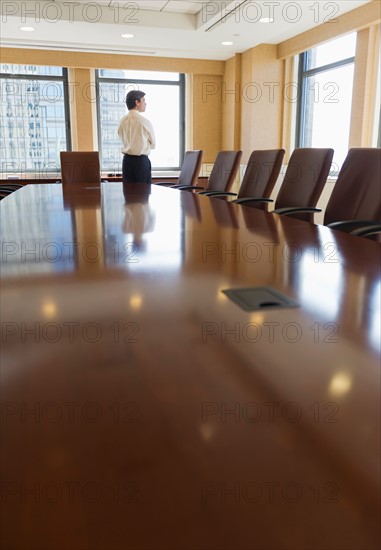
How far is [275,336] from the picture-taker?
500mm

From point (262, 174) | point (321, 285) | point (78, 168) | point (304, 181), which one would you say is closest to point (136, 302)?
point (321, 285)

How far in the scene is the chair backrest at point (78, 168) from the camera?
472 centimetres

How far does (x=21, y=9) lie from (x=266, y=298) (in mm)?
5376

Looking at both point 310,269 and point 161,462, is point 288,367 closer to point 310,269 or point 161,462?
point 161,462

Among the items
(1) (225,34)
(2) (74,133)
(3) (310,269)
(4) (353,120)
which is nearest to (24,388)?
(3) (310,269)

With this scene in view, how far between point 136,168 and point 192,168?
1.83 feet

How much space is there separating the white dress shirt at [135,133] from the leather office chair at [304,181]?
214cm

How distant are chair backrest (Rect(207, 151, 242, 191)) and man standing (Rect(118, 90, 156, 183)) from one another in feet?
2.83

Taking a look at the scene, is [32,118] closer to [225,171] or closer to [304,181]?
[225,171]

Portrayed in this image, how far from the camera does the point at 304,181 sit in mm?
2582

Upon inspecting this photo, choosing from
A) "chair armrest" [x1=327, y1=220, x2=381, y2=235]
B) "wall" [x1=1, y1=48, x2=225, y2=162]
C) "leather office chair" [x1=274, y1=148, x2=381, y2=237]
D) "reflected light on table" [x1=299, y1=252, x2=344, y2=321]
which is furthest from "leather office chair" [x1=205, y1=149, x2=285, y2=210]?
"wall" [x1=1, y1=48, x2=225, y2=162]

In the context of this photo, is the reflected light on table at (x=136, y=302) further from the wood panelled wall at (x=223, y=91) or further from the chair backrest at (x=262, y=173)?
the wood panelled wall at (x=223, y=91)

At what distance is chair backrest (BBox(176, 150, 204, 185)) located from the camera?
439 cm

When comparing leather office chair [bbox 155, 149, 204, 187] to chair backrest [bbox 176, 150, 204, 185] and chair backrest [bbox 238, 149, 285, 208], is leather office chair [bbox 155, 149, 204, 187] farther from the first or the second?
chair backrest [bbox 238, 149, 285, 208]
